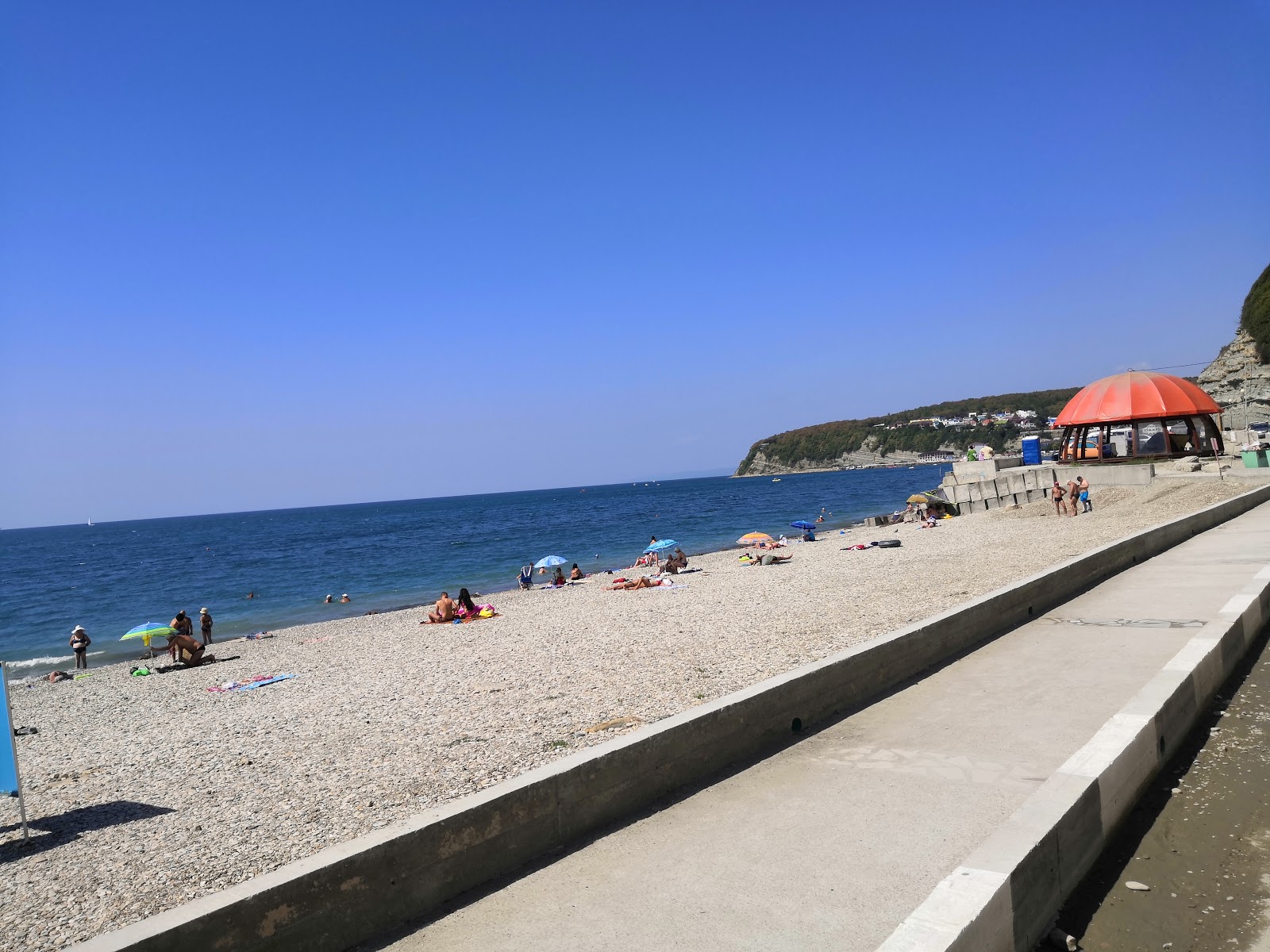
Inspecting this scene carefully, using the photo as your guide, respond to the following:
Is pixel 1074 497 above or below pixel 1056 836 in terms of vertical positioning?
below

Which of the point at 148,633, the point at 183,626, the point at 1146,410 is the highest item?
the point at 1146,410

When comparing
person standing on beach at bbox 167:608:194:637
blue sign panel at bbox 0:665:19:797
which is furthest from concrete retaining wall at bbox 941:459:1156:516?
blue sign panel at bbox 0:665:19:797

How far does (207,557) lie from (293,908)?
7128 centimetres

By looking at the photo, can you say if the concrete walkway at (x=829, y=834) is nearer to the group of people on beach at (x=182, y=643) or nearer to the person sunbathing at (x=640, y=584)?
the person sunbathing at (x=640, y=584)

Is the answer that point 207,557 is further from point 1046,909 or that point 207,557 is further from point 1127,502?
point 1046,909

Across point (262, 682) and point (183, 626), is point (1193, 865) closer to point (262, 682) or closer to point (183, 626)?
point (262, 682)

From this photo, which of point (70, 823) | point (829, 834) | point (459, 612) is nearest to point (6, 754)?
point (70, 823)

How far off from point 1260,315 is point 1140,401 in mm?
32486

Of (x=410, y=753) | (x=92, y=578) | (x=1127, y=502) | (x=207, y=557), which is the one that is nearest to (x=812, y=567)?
(x=1127, y=502)

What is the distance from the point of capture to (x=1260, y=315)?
5338 cm

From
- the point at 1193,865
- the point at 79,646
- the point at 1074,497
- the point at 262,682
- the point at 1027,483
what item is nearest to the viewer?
the point at 1193,865

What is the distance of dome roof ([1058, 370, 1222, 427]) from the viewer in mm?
30125

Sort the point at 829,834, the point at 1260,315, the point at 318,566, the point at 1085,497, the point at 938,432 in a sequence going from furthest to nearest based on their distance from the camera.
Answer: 1. the point at 938,432
2. the point at 1260,315
3. the point at 318,566
4. the point at 1085,497
5. the point at 829,834

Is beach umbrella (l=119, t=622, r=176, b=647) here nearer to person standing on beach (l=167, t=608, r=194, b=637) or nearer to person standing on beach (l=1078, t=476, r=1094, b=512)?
person standing on beach (l=167, t=608, r=194, b=637)
